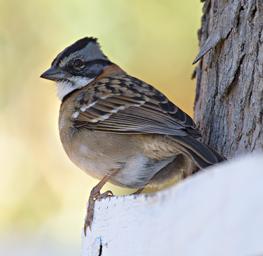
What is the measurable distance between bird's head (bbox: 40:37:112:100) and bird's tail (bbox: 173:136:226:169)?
114 cm

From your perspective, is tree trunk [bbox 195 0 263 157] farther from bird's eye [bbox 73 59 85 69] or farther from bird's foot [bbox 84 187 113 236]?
bird's eye [bbox 73 59 85 69]

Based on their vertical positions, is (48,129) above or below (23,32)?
below

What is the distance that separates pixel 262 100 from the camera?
3.63 metres

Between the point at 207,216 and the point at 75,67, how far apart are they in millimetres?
2760

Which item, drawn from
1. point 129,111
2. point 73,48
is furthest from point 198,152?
point 73,48

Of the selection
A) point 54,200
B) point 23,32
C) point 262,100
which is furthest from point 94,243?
point 23,32

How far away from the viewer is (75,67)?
4.87m

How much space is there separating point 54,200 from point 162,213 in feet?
14.0

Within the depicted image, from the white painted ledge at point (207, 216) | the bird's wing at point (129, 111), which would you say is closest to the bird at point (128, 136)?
the bird's wing at point (129, 111)

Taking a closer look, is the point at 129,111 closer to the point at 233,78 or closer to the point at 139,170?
the point at 139,170

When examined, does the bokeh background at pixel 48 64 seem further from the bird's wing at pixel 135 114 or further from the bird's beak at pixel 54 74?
the bird's wing at pixel 135 114

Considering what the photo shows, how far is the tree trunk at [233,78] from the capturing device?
12.1 ft

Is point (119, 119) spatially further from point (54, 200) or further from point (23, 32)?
point (23, 32)

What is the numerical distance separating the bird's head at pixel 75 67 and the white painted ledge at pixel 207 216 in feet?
7.10
